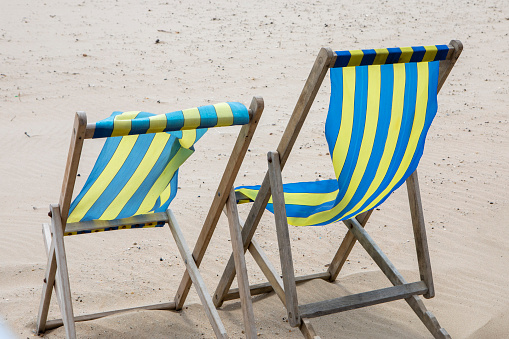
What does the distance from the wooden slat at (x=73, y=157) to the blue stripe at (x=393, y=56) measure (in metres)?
1.15

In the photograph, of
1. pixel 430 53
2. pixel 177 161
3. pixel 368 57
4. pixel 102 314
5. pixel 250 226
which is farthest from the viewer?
pixel 102 314

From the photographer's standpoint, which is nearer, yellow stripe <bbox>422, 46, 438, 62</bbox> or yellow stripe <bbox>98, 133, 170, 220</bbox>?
yellow stripe <bbox>422, 46, 438, 62</bbox>

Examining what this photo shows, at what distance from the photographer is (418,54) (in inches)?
90.7

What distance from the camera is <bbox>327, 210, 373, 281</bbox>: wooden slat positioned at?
321cm

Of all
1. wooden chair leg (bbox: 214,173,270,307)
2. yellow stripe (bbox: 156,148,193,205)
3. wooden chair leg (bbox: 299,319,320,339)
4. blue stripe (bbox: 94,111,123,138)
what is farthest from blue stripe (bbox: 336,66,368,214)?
blue stripe (bbox: 94,111,123,138)

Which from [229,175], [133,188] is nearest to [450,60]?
[229,175]

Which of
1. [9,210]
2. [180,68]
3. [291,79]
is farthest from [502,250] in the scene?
[180,68]

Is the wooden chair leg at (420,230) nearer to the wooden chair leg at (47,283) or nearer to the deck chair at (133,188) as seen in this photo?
the deck chair at (133,188)

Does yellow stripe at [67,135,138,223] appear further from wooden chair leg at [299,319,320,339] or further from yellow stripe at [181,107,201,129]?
wooden chair leg at [299,319,320,339]

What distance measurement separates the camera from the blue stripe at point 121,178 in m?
2.64

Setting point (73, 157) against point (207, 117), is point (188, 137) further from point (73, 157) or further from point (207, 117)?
point (73, 157)

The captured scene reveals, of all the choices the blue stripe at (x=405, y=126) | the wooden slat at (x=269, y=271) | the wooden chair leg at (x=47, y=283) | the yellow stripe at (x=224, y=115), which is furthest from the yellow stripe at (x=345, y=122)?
the wooden chair leg at (x=47, y=283)

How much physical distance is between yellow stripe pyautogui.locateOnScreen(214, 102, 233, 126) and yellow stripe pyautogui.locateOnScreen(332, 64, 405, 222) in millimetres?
702

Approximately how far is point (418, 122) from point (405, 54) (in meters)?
0.34
